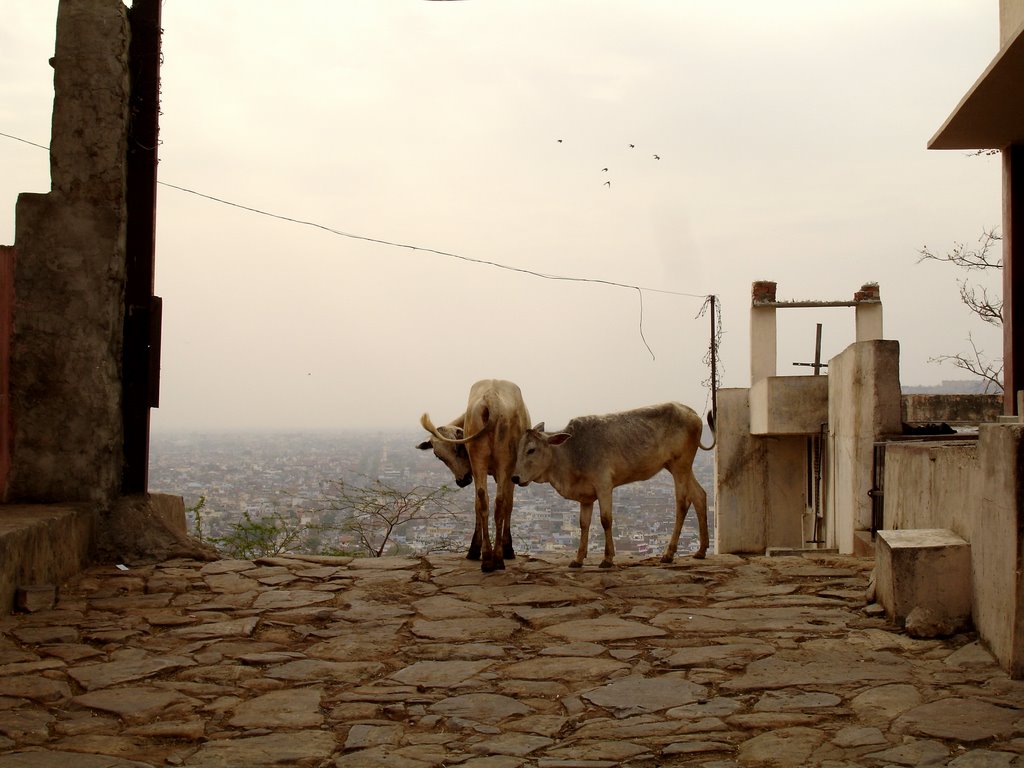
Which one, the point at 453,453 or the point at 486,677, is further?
the point at 453,453

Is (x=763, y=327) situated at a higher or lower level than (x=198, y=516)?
higher

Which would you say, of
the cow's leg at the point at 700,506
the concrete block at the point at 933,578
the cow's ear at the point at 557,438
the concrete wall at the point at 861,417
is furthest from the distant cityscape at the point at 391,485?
the concrete block at the point at 933,578

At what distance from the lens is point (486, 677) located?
5672 millimetres

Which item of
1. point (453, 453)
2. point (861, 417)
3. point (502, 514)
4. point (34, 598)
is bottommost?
point (34, 598)

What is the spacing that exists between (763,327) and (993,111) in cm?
958

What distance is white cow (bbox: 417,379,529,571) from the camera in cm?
921

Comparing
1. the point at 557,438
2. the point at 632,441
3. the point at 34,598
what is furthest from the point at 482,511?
the point at 34,598

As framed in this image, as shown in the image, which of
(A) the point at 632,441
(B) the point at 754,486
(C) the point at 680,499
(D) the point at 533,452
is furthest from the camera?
Answer: (B) the point at 754,486

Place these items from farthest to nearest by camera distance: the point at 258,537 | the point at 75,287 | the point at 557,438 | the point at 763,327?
the point at 763,327 → the point at 258,537 → the point at 557,438 → the point at 75,287

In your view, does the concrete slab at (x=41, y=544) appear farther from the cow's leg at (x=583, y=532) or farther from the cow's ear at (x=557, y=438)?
the cow's leg at (x=583, y=532)

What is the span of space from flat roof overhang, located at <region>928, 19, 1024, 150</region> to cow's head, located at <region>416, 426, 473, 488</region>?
5.16 metres

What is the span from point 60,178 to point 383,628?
4.68 metres

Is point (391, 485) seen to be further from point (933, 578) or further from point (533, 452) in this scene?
point (933, 578)

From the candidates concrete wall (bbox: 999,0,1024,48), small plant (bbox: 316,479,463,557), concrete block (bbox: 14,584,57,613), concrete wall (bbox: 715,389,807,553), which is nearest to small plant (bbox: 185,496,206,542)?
small plant (bbox: 316,479,463,557)
